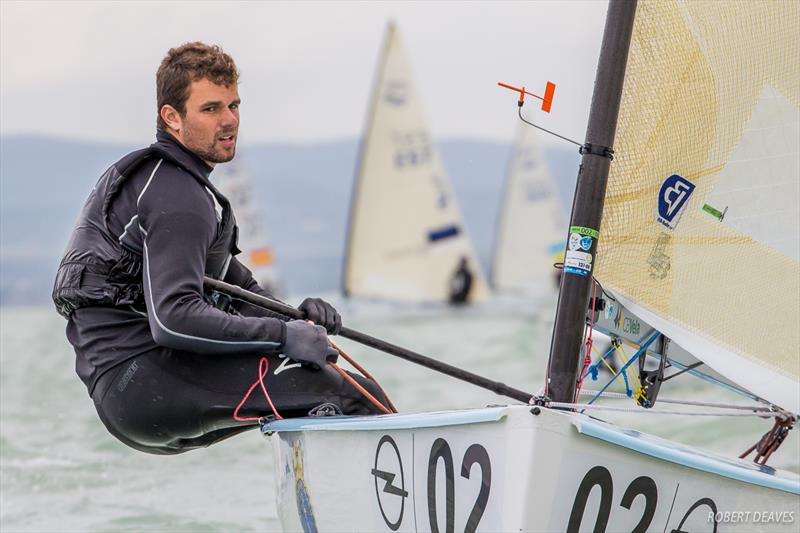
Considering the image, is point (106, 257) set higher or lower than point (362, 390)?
higher

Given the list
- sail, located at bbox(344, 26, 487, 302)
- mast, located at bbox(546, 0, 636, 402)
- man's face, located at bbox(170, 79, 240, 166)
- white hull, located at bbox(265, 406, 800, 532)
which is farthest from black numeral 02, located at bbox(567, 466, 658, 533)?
sail, located at bbox(344, 26, 487, 302)

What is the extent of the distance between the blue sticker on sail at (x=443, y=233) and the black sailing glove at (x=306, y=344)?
51.7 ft

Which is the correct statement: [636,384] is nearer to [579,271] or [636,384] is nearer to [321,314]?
[579,271]

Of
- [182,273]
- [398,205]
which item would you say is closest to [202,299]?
[182,273]

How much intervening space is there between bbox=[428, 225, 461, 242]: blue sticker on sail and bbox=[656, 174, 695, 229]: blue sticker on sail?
1551 cm

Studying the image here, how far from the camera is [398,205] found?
17578 millimetres

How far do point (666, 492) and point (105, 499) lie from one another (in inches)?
111

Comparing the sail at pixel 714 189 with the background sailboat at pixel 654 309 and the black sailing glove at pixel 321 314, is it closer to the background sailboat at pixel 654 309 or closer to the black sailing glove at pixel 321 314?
the background sailboat at pixel 654 309

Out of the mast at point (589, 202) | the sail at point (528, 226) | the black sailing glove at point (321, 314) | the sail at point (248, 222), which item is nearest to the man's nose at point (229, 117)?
the black sailing glove at point (321, 314)

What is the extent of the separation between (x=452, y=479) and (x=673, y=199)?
0.93m

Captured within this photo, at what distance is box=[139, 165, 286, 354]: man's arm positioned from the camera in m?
2.28

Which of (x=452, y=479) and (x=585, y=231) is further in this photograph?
(x=585, y=231)

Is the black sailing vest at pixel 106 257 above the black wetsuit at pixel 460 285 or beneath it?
above

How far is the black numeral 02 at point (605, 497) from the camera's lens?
2152 mm
